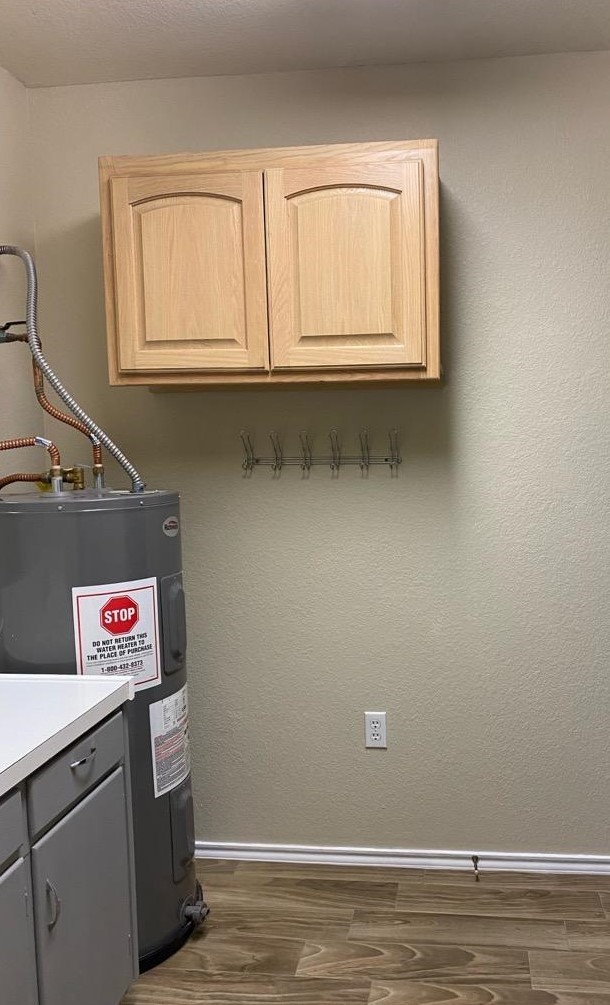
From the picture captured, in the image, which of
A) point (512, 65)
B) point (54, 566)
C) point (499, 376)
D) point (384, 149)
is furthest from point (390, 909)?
point (512, 65)

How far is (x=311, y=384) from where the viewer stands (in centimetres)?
297

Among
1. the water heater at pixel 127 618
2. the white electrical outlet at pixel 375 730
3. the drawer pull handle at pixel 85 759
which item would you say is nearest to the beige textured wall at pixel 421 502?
the white electrical outlet at pixel 375 730

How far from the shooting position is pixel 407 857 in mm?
3057

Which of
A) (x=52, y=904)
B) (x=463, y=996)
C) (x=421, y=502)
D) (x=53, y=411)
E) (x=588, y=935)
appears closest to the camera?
(x=52, y=904)

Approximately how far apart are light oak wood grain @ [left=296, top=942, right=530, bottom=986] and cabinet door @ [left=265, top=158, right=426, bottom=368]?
1619 mm

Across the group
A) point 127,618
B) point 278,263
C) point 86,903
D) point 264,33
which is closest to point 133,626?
point 127,618

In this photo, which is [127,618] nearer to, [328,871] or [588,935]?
[328,871]

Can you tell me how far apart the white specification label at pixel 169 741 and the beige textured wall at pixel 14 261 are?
0.91 m

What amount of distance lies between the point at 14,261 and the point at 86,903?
195cm

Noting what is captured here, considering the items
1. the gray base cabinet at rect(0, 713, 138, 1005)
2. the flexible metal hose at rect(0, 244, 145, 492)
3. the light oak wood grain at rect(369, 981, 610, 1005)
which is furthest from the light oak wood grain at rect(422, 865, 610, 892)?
the flexible metal hose at rect(0, 244, 145, 492)

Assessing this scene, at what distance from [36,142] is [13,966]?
248 cm

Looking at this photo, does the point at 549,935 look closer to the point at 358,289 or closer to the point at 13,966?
the point at 13,966

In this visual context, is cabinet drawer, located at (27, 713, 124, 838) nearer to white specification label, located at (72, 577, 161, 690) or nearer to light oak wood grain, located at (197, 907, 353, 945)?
white specification label, located at (72, 577, 161, 690)

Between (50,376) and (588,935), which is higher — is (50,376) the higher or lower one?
the higher one
